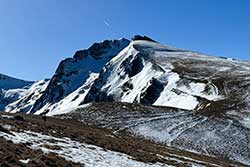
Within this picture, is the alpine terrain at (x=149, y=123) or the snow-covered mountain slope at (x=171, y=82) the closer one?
the alpine terrain at (x=149, y=123)

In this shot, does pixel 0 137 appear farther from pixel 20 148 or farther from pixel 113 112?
pixel 113 112

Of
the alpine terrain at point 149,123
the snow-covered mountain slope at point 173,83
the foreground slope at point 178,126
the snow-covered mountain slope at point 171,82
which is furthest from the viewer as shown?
the snow-covered mountain slope at point 171,82

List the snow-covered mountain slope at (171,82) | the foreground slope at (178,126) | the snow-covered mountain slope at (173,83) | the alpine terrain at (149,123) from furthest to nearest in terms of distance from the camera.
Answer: the snow-covered mountain slope at (171,82) < the snow-covered mountain slope at (173,83) < the foreground slope at (178,126) < the alpine terrain at (149,123)

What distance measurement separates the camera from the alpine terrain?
26520mm

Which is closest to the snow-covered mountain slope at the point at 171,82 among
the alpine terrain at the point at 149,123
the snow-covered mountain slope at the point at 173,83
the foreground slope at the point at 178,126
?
the snow-covered mountain slope at the point at 173,83

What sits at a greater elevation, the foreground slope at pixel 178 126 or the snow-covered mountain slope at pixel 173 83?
the snow-covered mountain slope at pixel 173 83

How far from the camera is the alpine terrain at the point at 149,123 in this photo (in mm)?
26520

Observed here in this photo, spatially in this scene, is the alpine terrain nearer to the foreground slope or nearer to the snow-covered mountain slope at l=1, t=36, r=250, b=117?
the foreground slope

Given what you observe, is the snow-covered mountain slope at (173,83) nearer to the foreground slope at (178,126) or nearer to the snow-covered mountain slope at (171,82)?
the snow-covered mountain slope at (171,82)

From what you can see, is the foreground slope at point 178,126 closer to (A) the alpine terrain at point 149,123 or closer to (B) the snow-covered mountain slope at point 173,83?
(A) the alpine terrain at point 149,123

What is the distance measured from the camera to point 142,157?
30.8 meters

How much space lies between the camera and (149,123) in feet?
208

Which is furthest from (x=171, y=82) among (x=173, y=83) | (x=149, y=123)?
(x=149, y=123)

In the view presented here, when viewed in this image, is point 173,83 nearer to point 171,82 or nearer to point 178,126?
point 171,82
